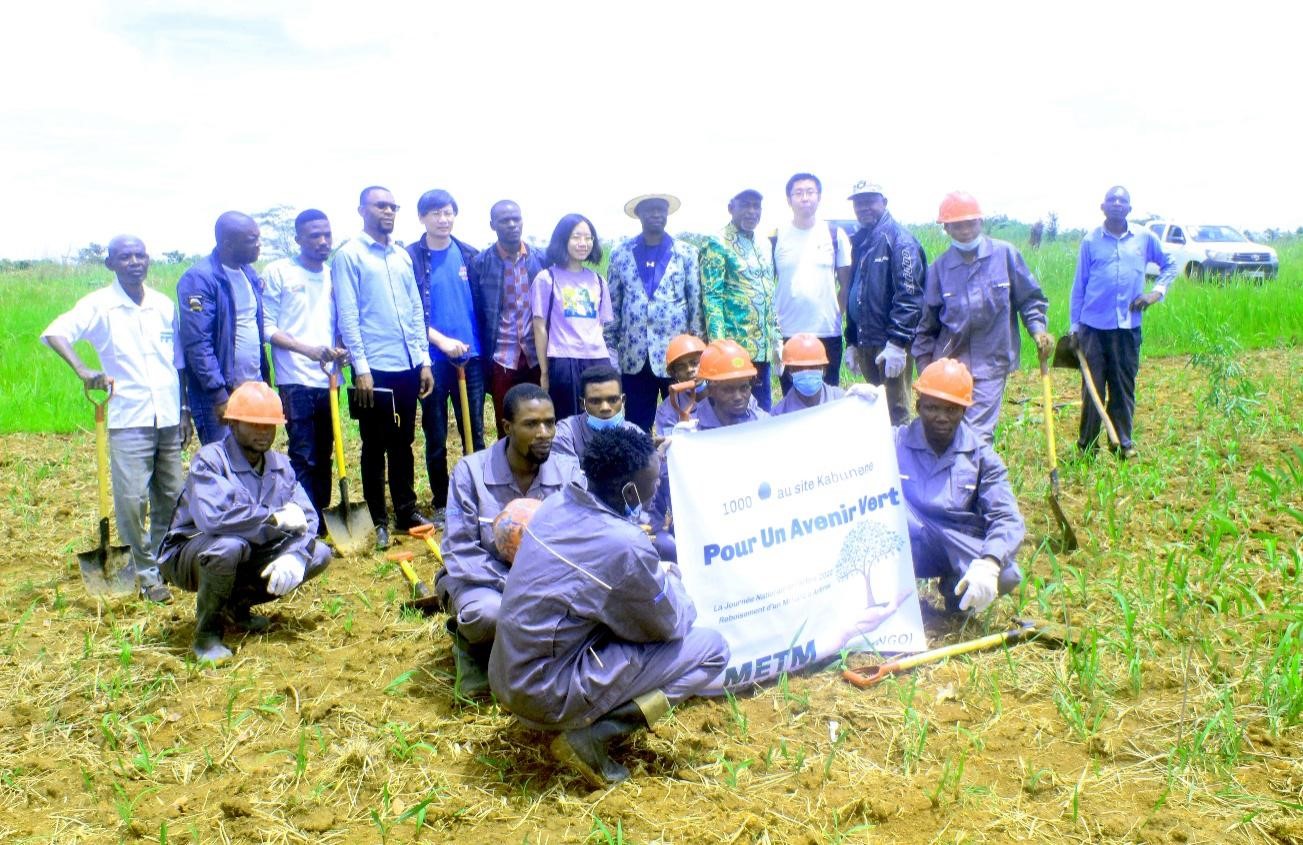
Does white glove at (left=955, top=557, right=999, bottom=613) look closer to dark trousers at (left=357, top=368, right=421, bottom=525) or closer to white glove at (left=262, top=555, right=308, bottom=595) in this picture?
white glove at (left=262, top=555, right=308, bottom=595)

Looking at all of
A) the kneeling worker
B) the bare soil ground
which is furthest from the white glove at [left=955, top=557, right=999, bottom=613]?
the bare soil ground

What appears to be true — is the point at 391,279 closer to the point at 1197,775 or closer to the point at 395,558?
the point at 395,558

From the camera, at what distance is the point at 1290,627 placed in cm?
394

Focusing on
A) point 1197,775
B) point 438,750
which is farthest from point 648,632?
point 1197,775

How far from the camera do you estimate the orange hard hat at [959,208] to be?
236 inches

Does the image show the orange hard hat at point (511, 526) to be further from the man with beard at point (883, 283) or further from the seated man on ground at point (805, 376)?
the man with beard at point (883, 283)

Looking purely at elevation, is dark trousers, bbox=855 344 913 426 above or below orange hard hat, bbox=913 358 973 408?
below

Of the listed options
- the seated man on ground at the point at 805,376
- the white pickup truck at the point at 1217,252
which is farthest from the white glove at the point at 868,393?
the white pickup truck at the point at 1217,252

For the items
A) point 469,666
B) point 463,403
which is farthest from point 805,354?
point 469,666

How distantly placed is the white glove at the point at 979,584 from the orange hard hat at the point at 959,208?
8.47ft

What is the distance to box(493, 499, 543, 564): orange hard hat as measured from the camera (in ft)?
13.1

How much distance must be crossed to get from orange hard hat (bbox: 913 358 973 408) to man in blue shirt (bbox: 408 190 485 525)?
9.64 feet

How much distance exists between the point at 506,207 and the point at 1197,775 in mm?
4627

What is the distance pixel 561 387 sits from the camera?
610 centimetres
